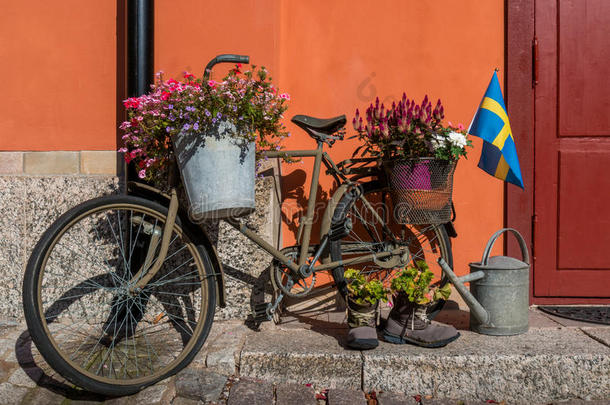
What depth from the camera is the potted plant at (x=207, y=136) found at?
252 cm

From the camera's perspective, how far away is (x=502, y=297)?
3.01m

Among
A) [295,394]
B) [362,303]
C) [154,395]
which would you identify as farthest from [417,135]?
[154,395]

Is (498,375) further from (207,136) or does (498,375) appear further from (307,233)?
(207,136)

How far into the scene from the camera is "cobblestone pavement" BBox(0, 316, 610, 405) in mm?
2500

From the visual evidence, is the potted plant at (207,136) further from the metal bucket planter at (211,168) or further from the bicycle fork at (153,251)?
the bicycle fork at (153,251)

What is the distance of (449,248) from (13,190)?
296 cm

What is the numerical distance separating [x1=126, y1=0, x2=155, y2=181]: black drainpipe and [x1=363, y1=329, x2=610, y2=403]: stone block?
6.43 ft

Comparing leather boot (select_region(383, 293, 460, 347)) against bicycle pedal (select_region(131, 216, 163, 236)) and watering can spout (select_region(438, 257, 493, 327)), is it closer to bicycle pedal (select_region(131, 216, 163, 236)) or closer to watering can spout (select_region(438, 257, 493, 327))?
watering can spout (select_region(438, 257, 493, 327))

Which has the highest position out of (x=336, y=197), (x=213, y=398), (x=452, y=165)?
(x=452, y=165)

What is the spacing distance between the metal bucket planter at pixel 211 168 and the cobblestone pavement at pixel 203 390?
0.84 meters

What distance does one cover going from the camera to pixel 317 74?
3.80 meters

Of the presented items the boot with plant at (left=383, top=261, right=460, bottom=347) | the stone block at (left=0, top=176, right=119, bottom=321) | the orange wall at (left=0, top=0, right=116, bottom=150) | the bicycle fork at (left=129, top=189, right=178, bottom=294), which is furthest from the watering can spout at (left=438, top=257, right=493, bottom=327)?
the orange wall at (left=0, top=0, right=116, bottom=150)

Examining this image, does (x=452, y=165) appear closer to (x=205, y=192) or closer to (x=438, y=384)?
(x=438, y=384)

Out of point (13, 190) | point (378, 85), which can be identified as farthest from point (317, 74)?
point (13, 190)
